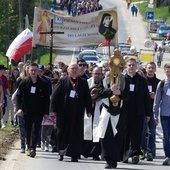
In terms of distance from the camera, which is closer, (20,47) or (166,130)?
(166,130)

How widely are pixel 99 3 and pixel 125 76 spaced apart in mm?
88898

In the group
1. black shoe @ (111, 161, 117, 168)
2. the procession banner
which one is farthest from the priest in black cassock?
the procession banner

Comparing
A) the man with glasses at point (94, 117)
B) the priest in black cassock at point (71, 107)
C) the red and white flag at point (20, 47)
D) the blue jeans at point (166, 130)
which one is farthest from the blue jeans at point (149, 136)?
the red and white flag at point (20, 47)

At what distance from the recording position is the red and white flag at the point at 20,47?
86.4ft

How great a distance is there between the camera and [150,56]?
2229 inches

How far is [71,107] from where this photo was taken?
15.6 meters

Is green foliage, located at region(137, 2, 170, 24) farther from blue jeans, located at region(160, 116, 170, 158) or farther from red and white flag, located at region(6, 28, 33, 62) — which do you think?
blue jeans, located at region(160, 116, 170, 158)

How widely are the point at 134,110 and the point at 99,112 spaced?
1.11 metres

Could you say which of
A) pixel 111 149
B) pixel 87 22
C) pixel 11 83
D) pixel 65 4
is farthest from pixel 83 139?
pixel 65 4

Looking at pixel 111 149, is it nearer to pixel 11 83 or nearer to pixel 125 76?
pixel 125 76

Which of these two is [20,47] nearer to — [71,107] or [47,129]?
[47,129]

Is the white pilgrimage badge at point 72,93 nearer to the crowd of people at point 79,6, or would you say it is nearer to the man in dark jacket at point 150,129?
the man in dark jacket at point 150,129

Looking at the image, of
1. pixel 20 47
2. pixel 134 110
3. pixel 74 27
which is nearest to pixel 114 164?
pixel 134 110

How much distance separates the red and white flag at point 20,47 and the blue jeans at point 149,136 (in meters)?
9.65
